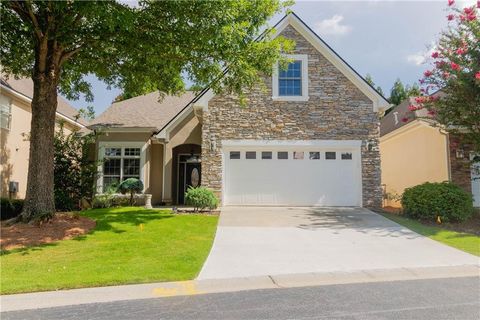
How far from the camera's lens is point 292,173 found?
15.2 meters

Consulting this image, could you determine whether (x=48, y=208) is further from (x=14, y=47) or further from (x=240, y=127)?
(x=240, y=127)

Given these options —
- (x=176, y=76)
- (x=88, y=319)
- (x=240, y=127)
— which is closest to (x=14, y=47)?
(x=176, y=76)

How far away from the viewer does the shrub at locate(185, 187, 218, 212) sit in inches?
532

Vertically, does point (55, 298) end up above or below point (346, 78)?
below

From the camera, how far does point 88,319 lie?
4.69 m

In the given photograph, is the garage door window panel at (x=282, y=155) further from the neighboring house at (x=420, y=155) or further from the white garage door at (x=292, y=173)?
the neighboring house at (x=420, y=155)

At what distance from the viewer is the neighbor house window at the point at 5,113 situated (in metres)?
15.5

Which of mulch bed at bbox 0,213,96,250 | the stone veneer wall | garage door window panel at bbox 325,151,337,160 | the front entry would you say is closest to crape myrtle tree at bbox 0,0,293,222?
mulch bed at bbox 0,213,96,250

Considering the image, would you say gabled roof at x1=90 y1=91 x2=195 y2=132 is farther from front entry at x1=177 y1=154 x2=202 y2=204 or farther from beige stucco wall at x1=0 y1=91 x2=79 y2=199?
beige stucco wall at x1=0 y1=91 x2=79 y2=199

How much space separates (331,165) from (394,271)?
27.8 ft

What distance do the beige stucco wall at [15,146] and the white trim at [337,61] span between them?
11458 millimetres

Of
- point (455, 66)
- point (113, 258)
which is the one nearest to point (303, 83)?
point (455, 66)

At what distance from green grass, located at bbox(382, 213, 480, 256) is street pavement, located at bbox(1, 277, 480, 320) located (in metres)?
3.37

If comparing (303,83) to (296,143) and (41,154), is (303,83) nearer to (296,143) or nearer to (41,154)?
(296,143)
